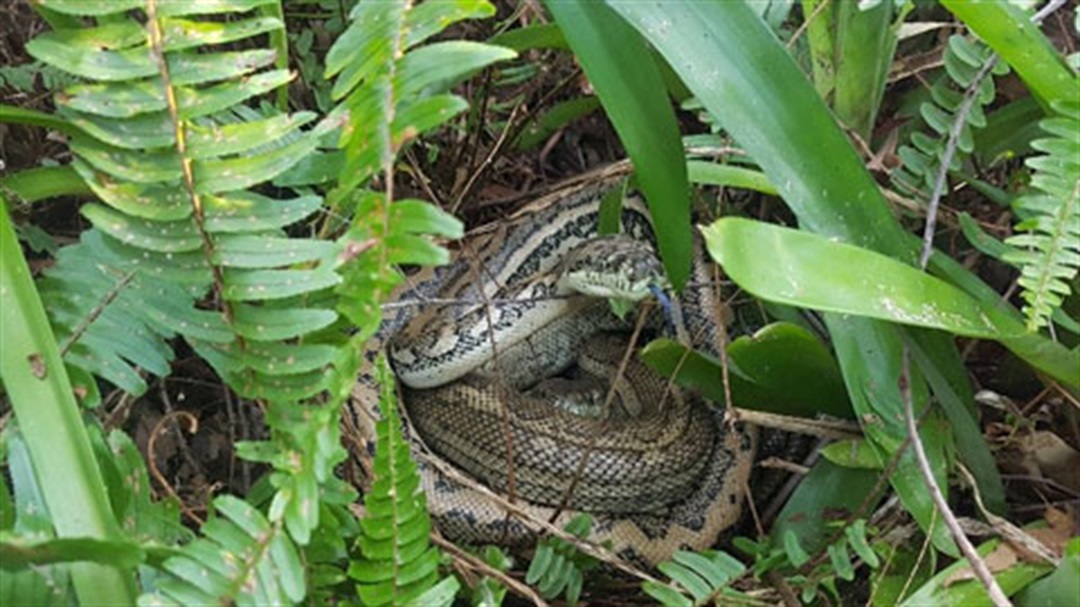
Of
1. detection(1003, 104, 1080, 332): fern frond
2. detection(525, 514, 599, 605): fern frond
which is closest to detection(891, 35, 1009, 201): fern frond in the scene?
detection(1003, 104, 1080, 332): fern frond

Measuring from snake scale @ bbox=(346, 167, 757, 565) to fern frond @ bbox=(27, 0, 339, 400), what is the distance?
2.35ft

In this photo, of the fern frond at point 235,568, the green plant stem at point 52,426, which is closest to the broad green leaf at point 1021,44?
the fern frond at point 235,568

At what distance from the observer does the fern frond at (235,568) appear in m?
1.70

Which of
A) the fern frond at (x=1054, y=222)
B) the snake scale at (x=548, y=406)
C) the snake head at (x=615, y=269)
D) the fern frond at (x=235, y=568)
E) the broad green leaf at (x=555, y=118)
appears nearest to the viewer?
the fern frond at (x=235, y=568)

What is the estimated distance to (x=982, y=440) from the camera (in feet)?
8.35

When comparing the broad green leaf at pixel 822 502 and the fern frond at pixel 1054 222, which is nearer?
the fern frond at pixel 1054 222

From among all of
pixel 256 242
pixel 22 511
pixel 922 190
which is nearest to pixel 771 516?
pixel 922 190

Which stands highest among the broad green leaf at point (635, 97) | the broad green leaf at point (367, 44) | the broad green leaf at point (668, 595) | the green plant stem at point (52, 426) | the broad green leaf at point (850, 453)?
the broad green leaf at point (367, 44)

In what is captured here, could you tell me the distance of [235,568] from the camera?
172 centimetres

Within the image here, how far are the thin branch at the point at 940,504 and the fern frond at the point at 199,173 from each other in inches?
39.1

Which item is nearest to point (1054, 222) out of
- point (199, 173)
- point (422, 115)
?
point (422, 115)

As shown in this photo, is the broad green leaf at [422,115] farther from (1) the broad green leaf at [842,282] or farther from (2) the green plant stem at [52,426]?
(2) the green plant stem at [52,426]

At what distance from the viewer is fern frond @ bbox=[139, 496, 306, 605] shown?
1.70 meters

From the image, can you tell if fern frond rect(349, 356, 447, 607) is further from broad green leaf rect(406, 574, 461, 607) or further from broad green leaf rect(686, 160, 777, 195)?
broad green leaf rect(686, 160, 777, 195)
